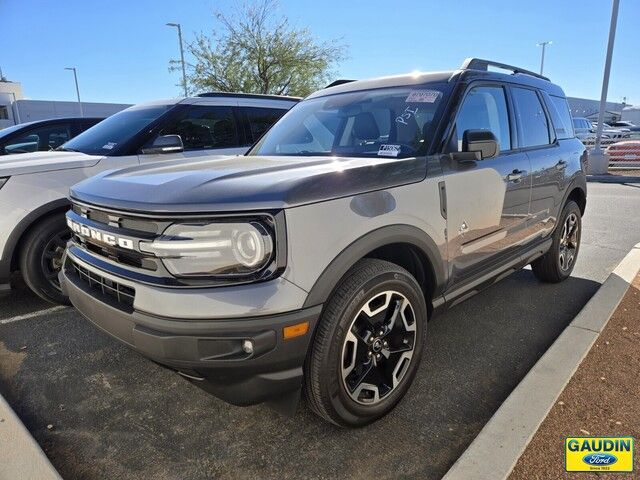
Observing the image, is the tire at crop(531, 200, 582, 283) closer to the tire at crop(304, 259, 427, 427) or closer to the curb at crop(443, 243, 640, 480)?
the curb at crop(443, 243, 640, 480)

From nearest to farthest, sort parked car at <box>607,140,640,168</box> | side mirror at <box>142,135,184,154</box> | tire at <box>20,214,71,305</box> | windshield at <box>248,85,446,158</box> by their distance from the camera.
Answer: windshield at <box>248,85,446,158</box> < tire at <box>20,214,71,305</box> < side mirror at <box>142,135,184,154</box> < parked car at <box>607,140,640,168</box>

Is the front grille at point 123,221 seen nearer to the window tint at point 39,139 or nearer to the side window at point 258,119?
the side window at point 258,119

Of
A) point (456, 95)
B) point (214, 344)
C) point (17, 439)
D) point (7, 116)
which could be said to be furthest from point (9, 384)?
point (7, 116)

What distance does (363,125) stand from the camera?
3104mm

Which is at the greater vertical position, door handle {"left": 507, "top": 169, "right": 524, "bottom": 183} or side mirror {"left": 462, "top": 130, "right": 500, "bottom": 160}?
side mirror {"left": 462, "top": 130, "right": 500, "bottom": 160}

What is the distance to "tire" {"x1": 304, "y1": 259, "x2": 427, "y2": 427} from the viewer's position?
2.06m

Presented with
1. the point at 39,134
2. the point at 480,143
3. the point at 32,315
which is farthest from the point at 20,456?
the point at 39,134

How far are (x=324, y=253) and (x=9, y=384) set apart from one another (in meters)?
2.36

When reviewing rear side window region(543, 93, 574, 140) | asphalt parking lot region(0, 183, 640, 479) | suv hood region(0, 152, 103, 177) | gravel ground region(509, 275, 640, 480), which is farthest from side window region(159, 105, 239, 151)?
gravel ground region(509, 275, 640, 480)

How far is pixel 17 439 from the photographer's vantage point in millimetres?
2232

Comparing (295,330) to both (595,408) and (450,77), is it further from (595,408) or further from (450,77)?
(450,77)

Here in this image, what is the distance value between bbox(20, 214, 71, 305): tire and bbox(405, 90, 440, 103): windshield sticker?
3.07 meters

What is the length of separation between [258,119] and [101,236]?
3669mm

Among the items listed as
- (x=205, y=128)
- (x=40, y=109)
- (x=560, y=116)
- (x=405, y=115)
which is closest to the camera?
(x=405, y=115)
